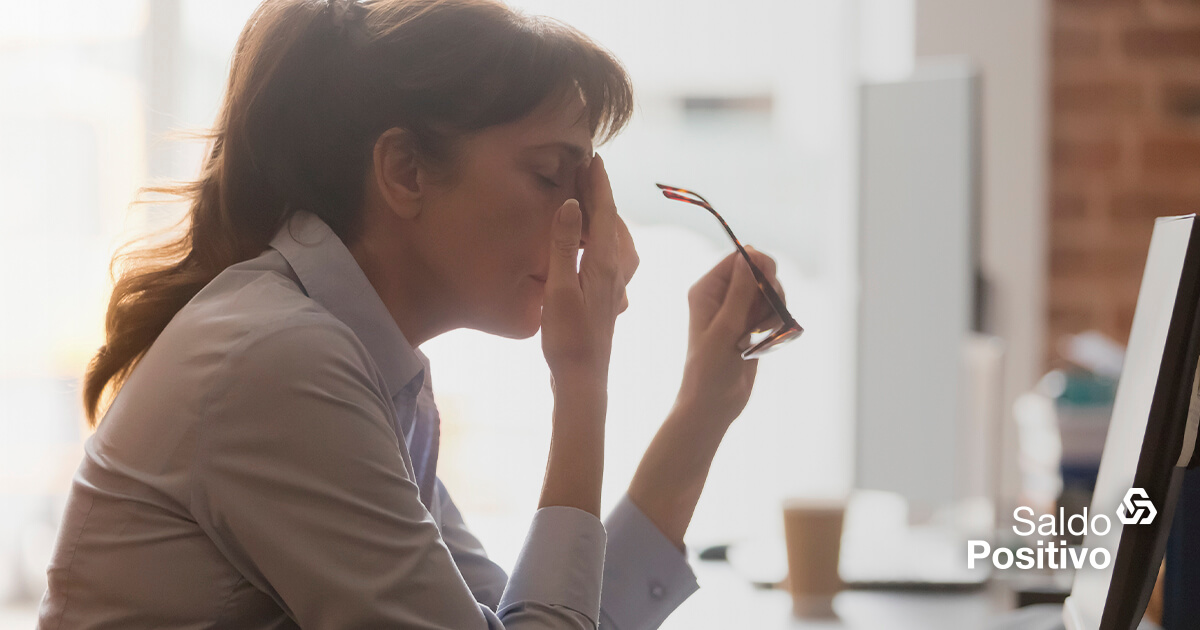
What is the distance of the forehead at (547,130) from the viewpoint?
82cm

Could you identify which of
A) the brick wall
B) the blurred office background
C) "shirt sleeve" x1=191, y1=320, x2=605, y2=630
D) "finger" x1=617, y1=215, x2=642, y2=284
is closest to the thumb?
"finger" x1=617, y1=215, x2=642, y2=284

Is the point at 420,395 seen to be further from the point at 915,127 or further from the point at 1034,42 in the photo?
the point at 1034,42

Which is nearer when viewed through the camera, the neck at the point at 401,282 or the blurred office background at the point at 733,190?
the neck at the point at 401,282

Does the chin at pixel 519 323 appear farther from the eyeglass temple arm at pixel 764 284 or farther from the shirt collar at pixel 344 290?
the eyeglass temple arm at pixel 764 284

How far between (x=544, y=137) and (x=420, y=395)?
292 mm

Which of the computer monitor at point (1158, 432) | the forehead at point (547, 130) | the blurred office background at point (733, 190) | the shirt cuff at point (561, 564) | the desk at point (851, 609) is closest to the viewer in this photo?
the computer monitor at point (1158, 432)

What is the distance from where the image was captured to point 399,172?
838 millimetres

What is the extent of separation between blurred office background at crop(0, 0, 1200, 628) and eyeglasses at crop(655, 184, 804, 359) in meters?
1.18

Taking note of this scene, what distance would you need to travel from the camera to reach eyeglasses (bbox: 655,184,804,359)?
0.94 m

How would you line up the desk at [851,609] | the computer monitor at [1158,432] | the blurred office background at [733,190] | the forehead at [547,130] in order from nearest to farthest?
the computer monitor at [1158,432] < the forehead at [547,130] < the desk at [851,609] < the blurred office background at [733,190]

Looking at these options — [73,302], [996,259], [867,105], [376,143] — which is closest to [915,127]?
[867,105]

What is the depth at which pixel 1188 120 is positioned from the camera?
7.89 ft

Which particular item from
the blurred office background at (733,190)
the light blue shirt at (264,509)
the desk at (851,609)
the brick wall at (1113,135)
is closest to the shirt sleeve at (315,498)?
the light blue shirt at (264,509)

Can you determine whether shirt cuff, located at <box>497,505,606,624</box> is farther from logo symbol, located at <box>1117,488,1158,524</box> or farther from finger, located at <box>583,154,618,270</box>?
logo symbol, located at <box>1117,488,1158,524</box>
